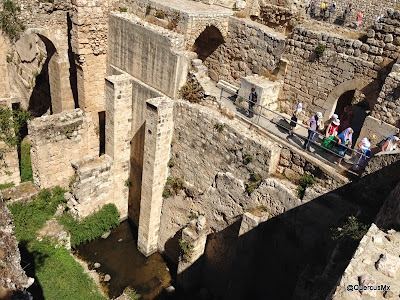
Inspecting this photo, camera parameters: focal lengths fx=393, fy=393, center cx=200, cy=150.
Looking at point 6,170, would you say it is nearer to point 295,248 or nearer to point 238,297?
point 238,297

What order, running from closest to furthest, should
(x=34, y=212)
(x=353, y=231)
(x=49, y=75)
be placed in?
(x=353, y=231), (x=34, y=212), (x=49, y=75)

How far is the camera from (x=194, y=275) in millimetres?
10562

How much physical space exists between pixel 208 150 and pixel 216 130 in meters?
0.65

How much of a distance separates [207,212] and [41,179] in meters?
4.82

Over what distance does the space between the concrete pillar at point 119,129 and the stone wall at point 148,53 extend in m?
0.62

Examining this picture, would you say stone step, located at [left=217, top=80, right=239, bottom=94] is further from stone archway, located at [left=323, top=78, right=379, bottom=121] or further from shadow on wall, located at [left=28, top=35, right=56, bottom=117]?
shadow on wall, located at [left=28, top=35, right=56, bottom=117]

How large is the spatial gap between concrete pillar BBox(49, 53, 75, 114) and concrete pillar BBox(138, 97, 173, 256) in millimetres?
4392

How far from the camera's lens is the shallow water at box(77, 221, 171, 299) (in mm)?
10719

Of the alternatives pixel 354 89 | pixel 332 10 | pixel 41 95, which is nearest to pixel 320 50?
pixel 354 89

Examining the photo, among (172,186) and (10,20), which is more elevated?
(10,20)

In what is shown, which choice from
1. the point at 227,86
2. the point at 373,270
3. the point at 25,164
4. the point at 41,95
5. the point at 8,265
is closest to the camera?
the point at 8,265

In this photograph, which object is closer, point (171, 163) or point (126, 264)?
point (171, 163)

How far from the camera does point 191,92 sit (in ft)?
32.6

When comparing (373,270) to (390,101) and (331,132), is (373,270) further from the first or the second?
(390,101)
